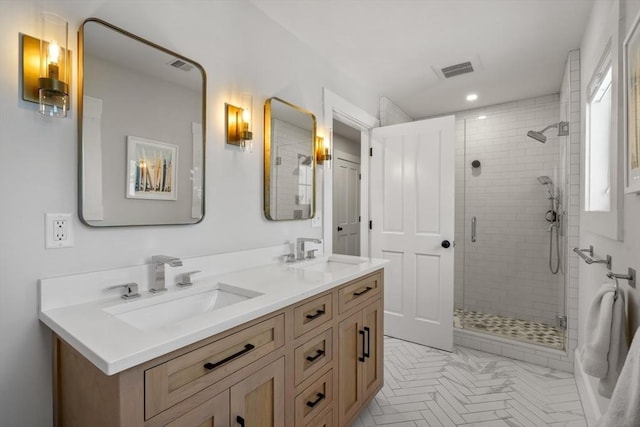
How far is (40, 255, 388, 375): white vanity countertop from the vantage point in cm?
78

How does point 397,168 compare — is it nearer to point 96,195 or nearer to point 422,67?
point 422,67

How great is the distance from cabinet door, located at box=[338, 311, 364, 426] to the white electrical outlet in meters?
1.21

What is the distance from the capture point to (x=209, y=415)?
955 millimetres

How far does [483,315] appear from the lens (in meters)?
3.73

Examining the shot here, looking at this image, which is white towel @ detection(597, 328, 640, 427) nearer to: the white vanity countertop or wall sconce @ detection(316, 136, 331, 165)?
the white vanity countertop

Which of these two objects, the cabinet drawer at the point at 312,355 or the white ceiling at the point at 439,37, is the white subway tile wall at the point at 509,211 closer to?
the white ceiling at the point at 439,37

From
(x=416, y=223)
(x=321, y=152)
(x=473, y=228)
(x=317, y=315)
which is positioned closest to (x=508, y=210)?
(x=473, y=228)

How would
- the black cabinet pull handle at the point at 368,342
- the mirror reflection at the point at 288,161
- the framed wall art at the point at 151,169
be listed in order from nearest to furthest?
the framed wall art at the point at 151,169, the black cabinet pull handle at the point at 368,342, the mirror reflection at the point at 288,161

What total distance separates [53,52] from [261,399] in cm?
140

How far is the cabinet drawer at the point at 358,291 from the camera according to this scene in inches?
64.5

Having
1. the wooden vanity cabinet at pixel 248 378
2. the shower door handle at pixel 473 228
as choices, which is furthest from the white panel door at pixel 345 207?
the wooden vanity cabinet at pixel 248 378

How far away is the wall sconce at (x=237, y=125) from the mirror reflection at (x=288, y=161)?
22cm

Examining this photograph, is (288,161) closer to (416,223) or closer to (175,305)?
(175,305)

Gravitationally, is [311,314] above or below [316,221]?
below
